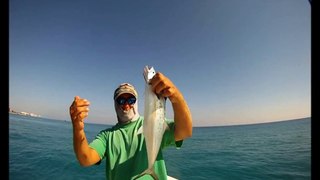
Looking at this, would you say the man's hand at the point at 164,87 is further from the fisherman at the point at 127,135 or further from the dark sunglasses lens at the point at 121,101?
the dark sunglasses lens at the point at 121,101

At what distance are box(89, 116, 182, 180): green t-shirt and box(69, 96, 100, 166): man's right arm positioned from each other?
5.6 inches

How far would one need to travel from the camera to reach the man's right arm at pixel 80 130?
220 centimetres

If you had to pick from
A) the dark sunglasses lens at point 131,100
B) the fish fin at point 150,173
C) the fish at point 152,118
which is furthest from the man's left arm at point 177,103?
the dark sunglasses lens at point 131,100

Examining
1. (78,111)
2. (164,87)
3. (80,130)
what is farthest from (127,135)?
(164,87)

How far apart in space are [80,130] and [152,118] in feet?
2.30

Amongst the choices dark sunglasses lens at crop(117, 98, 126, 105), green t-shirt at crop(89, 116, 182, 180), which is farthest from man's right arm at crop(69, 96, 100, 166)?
dark sunglasses lens at crop(117, 98, 126, 105)

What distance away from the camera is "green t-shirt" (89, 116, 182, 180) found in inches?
100

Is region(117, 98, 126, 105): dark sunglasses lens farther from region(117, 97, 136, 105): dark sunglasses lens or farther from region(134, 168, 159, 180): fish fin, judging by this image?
region(134, 168, 159, 180): fish fin

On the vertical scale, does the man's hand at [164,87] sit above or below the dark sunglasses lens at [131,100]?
above

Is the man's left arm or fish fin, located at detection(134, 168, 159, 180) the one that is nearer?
the man's left arm

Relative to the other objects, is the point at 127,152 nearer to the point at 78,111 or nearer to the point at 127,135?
the point at 127,135

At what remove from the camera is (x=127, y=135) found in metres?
2.72

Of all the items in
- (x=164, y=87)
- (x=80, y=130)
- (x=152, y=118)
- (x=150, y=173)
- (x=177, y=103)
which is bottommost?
(x=150, y=173)

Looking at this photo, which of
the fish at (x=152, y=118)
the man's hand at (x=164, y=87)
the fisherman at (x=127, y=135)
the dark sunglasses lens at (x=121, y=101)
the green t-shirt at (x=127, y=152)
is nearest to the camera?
the man's hand at (x=164, y=87)
